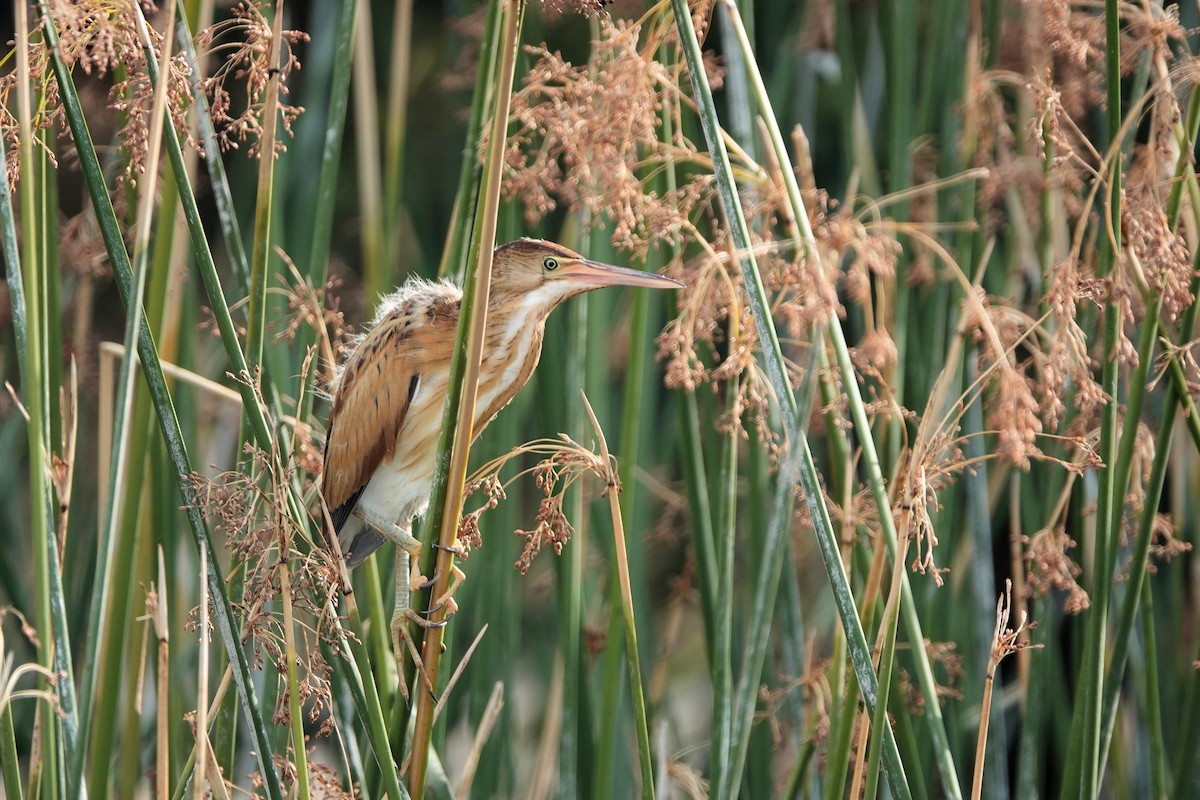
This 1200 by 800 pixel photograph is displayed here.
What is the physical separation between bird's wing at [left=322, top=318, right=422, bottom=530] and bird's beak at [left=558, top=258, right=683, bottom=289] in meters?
0.27

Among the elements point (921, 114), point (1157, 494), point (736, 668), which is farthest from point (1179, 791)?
point (921, 114)

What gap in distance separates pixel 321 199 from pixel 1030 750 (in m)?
1.14

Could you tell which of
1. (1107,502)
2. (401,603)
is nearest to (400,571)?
(401,603)

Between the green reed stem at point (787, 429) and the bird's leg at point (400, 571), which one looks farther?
the bird's leg at point (400, 571)

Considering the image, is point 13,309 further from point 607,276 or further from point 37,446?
point 607,276

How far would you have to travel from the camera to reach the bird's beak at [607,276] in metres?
1.32

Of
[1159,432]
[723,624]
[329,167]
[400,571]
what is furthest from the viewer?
[400,571]

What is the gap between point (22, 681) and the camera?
2.13m

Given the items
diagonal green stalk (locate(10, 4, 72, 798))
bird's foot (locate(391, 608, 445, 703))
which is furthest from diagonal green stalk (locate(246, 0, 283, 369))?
bird's foot (locate(391, 608, 445, 703))

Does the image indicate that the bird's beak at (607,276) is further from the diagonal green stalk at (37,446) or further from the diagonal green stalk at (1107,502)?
the diagonal green stalk at (37,446)

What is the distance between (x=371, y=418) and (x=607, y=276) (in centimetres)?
43

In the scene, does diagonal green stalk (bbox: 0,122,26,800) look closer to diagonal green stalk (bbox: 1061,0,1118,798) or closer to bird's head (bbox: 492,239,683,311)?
bird's head (bbox: 492,239,683,311)

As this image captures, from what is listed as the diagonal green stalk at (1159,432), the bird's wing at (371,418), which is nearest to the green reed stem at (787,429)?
the diagonal green stalk at (1159,432)

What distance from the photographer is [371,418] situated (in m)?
1.66
